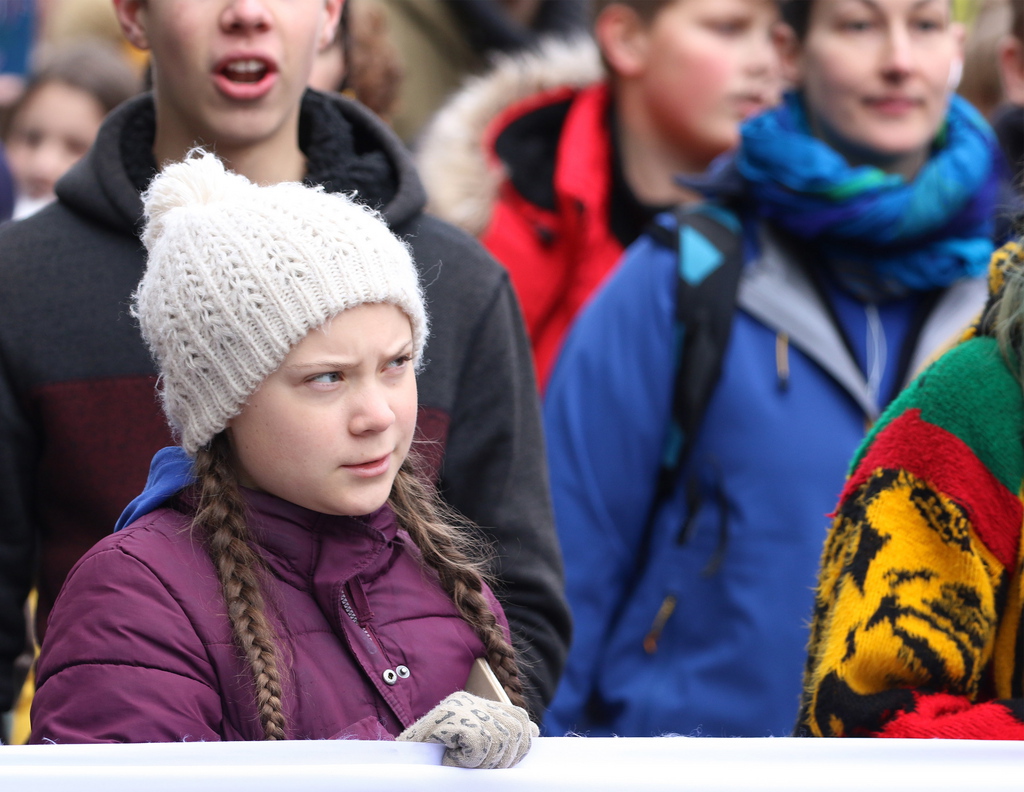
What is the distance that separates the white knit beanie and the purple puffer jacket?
6.7 inches

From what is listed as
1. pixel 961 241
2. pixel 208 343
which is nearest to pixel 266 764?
pixel 208 343

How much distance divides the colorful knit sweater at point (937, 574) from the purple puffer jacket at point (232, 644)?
548 millimetres

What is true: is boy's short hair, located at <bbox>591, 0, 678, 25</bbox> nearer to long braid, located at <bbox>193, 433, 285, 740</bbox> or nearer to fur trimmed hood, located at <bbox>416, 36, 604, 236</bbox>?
fur trimmed hood, located at <bbox>416, 36, 604, 236</bbox>

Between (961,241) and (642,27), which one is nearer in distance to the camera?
(961,241)

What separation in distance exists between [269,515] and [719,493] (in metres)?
1.64

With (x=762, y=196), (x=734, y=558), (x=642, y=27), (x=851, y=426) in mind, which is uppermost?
(x=642, y=27)

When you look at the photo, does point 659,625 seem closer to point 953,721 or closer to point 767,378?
point 767,378

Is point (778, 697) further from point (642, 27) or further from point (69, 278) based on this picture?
point (642, 27)

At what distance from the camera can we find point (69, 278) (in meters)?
2.54

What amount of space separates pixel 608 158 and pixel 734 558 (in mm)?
1772

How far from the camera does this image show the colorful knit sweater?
2096mm

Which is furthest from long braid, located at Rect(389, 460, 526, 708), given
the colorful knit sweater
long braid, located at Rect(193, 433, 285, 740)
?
the colorful knit sweater

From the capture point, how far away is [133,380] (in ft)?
8.22

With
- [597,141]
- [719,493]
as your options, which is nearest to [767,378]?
[719,493]
